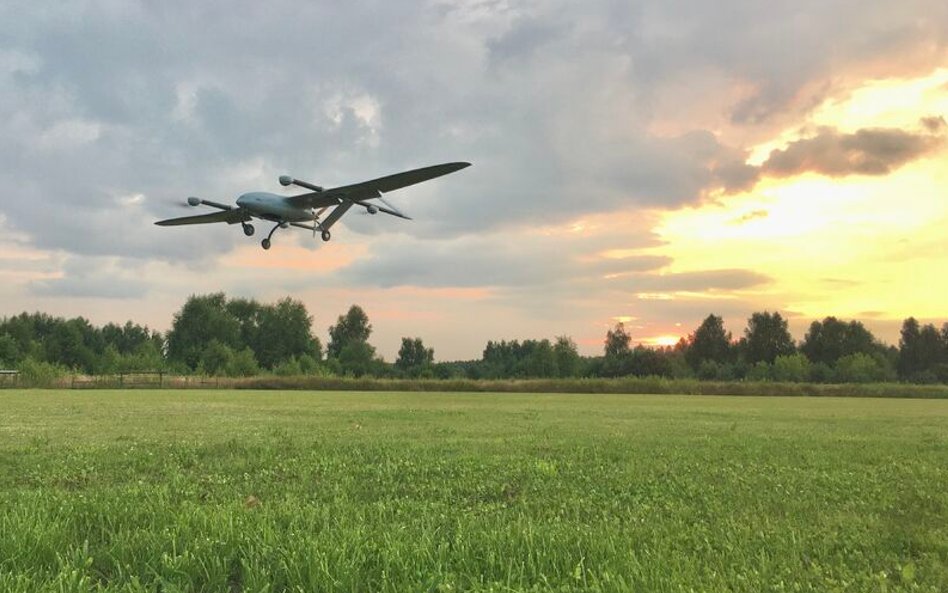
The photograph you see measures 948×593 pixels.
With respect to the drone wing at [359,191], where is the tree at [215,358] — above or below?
below

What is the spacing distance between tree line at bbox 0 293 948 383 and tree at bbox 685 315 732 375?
0.73ft

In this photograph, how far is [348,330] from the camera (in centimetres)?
17575

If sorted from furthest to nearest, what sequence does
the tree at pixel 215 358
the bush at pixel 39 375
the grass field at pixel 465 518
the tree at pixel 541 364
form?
the tree at pixel 541 364 < the tree at pixel 215 358 < the bush at pixel 39 375 < the grass field at pixel 465 518

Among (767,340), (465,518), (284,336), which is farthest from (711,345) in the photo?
(465,518)

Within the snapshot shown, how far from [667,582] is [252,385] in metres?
78.4

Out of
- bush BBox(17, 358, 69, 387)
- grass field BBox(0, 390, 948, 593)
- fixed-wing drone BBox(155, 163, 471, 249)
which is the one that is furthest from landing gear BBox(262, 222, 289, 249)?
bush BBox(17, 358, 69, 387)

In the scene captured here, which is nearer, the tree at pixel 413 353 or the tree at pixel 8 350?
the tree at pixel 8 350

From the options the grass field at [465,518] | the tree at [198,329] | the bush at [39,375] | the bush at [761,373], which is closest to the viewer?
the grass field at [465,518]

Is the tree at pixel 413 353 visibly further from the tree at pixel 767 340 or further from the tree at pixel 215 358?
the tree at pixel 767 340

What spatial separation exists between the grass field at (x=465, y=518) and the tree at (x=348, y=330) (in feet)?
540

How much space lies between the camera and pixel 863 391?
7156 centimetres

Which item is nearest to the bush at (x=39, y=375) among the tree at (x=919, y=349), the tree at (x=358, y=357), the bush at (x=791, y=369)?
the tree at (x=358, y=357)

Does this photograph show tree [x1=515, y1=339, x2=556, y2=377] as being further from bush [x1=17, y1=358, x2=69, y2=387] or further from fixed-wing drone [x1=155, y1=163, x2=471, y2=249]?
fixed-wing drone [x1=155, y1=163, x2=471, y2=249]

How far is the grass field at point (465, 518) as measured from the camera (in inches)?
166
